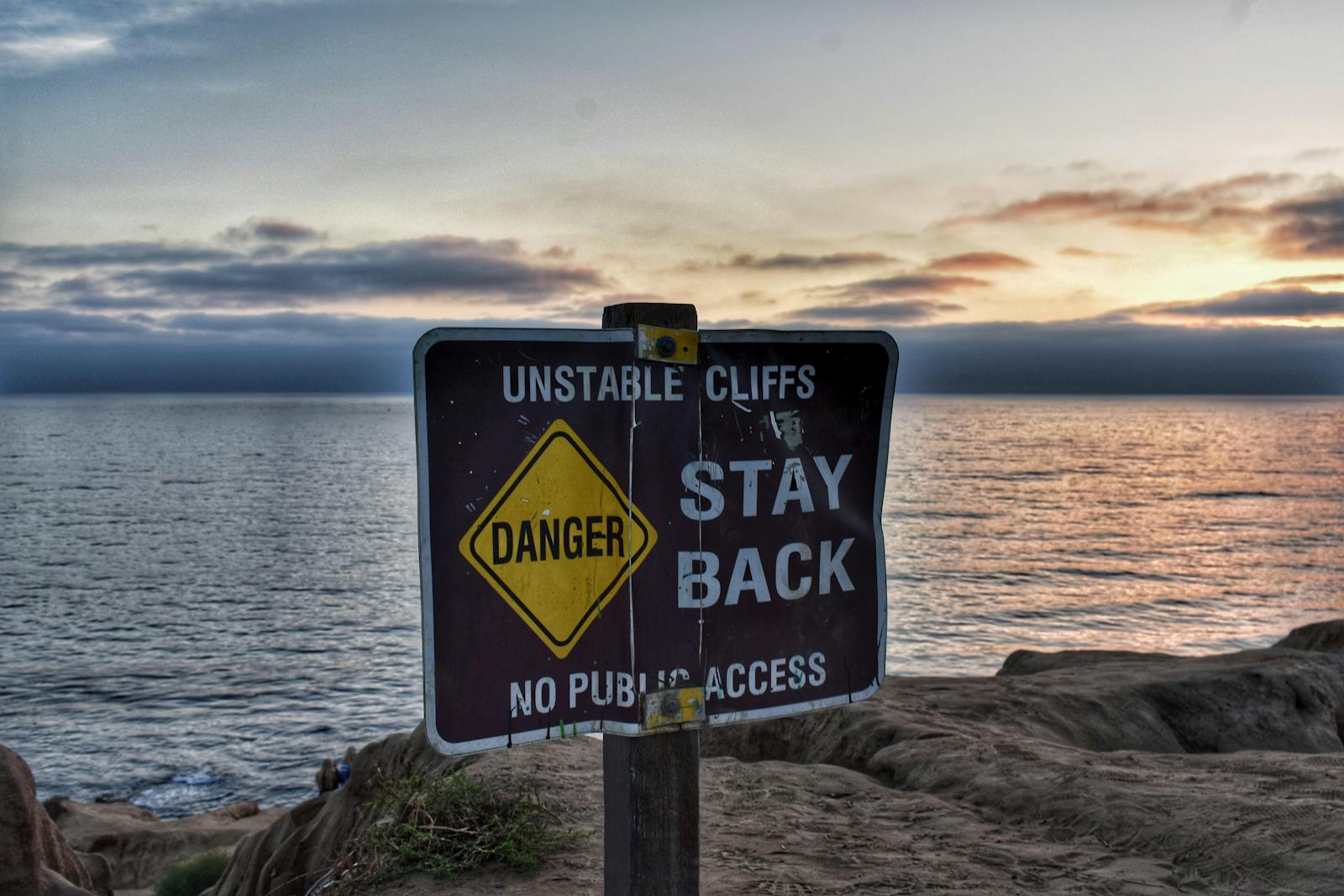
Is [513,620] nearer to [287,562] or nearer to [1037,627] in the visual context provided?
[1037,627]

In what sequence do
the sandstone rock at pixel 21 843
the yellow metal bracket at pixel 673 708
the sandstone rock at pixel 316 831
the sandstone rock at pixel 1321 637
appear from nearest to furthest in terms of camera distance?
the yellow metal bracket at pixel 673 708, the sandstone rock at pixel 316 831, the sandstone rock at pixel 21 843, the sandstone rock at pixel 1321 637

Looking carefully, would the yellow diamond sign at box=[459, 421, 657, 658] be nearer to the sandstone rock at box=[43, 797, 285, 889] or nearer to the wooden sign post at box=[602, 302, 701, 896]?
the wooden sign post at box=[602, 302, 701, 896]

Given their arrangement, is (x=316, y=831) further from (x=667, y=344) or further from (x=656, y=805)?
(x=667, y=344)

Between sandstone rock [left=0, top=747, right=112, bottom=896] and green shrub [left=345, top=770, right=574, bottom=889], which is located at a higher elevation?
green shrub [left=345, top=770, right=574, bottom=889]

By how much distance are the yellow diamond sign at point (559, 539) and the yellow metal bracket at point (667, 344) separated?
299 millimetres

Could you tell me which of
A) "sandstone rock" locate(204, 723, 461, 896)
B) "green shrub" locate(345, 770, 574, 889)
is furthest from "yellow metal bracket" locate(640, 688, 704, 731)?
"sandstone rock" locate(204, 723, 461, 896)

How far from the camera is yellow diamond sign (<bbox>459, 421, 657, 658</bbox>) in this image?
2.49m

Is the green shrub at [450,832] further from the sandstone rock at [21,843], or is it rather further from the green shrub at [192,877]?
the green shrub at [192,877]

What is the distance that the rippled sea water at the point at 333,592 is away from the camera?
20875 millimetres

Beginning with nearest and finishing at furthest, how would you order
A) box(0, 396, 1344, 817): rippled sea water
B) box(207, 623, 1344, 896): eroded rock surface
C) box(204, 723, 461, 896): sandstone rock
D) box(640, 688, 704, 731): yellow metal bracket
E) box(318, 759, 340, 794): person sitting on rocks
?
box(640, 688, 704, 731): yellow metal bracket
box(207, 623, 1344, 896): eroded rock surface
box(204, 723, 461, 896): sandstone rock
box(318, 759, 340, 794): person sitting on rocks
box(0, 396, 1344, 817): rippled sea water

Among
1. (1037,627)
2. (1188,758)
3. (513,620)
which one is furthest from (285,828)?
(1037,627)

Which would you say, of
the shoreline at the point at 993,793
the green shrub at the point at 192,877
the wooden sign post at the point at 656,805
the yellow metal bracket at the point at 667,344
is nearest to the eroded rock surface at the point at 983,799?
the shoreline at the point at 993,793

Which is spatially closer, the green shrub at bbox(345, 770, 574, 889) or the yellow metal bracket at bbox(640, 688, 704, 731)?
the yellow metal bracket at bbox(640, 688, 704, 731)

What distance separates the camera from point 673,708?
264 centimetres
